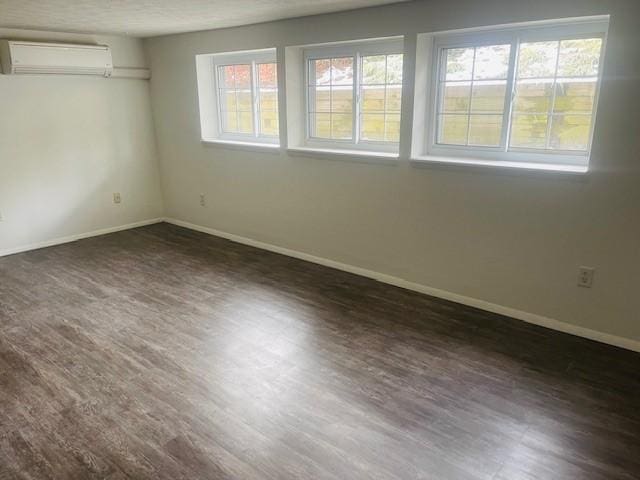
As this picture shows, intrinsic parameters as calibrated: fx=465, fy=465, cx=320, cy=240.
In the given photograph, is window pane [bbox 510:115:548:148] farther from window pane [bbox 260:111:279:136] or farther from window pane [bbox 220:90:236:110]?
window pane [bbox 220:90:236:110]

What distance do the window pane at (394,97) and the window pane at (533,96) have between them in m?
0.88

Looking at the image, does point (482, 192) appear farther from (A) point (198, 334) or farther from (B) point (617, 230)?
(A) point (198, 334)

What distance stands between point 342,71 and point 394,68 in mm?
487

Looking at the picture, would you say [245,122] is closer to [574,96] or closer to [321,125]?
[321,125]

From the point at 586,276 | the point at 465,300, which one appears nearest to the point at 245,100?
the point at 465,300

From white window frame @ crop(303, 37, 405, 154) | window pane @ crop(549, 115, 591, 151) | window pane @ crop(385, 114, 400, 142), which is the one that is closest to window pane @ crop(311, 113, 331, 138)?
white window frame @ crop(303, 37, 405, 154)

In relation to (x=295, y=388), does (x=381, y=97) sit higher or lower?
higher

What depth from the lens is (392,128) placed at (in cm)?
368

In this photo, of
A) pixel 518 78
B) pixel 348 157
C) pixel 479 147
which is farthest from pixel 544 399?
pixel 348 157

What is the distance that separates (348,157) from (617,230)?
1.92 metres

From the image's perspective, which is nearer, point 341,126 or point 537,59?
point 537,59

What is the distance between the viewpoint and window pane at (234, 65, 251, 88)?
456 centimetres

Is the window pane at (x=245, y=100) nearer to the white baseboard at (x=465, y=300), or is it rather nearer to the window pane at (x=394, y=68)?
the white baseboard at (x=465, y=300)

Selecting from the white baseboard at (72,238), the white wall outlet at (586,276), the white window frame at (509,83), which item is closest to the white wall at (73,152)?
the white baseboard at (72,238)
